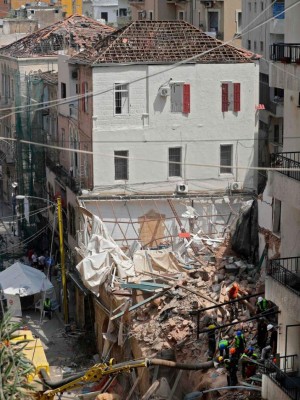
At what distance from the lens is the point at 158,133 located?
47156 mm

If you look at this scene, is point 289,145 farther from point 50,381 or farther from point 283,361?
point 50,381

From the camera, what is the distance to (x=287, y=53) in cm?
2711

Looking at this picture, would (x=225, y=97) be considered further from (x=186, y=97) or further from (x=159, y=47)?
(x=159, y=47)

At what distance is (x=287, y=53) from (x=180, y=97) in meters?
20.0

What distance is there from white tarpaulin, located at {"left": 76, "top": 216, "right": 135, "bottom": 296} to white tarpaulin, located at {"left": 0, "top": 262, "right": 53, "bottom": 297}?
5.76 m

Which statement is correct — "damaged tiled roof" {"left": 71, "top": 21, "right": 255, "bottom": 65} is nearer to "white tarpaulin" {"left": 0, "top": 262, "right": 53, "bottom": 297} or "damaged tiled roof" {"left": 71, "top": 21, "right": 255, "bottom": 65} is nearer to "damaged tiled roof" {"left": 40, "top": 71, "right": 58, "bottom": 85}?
"white tarpaulin" {"left": 0, "top": 262, "right": 53, "bottom": 297}

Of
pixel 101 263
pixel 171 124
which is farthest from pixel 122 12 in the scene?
pixel 101 263

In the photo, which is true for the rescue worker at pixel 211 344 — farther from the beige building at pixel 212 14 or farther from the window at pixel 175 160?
the beige building at pixel 212 14

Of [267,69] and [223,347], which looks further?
[267,69]

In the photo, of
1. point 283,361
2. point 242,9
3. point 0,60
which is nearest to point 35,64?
point 0,60

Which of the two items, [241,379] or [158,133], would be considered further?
[158,133]

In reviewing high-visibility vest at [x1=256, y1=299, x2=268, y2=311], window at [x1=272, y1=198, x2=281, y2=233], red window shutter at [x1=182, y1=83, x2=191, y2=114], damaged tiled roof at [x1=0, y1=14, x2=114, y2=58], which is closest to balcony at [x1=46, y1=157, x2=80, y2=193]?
red window shutter at [x1=182, y1=83, x2=191, y2=114]

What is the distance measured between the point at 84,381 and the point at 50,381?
87 cm

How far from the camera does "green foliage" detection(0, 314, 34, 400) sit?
2453 cm
